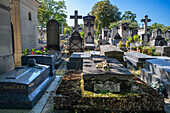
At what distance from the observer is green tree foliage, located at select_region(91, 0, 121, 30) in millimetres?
43344

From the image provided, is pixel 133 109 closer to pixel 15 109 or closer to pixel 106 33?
pixel 15 109

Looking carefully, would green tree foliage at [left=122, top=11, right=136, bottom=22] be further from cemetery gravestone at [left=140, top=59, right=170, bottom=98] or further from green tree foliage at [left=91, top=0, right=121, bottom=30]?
cemetery gravestone at [left=140, top=59, right=170, bottom=98]

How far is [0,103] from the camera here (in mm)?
3311

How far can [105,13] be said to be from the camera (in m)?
43.5

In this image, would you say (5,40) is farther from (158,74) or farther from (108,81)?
(158,74)

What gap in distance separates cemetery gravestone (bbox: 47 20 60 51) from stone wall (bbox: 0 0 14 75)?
5274 mm

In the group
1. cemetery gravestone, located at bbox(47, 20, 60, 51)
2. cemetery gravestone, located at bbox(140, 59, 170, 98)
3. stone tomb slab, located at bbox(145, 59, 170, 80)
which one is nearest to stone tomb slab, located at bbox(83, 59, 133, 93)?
cemetery gravestone, located at bbox(140, 59, 170, 98)

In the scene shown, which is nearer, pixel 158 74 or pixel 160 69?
pixel 160 69

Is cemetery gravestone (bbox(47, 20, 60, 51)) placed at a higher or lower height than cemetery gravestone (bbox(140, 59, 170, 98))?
higher

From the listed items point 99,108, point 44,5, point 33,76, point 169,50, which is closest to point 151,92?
point 99,108

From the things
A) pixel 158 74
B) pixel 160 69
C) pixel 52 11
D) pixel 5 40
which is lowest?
pixel 158 74

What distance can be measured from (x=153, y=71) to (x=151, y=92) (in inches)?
70.1

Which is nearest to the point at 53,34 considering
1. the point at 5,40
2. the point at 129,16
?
the point at 5,40

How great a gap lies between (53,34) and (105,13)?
36.9 metres
